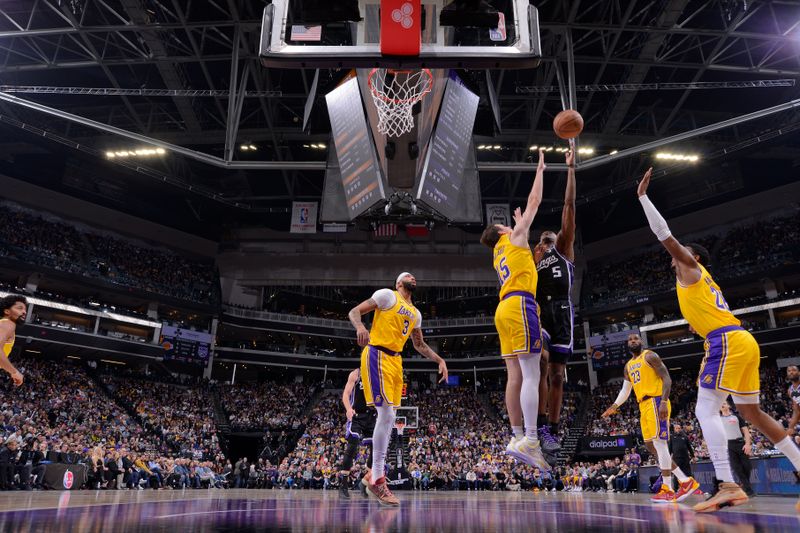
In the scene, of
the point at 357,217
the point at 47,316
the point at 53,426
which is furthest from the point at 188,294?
the point at 357,217

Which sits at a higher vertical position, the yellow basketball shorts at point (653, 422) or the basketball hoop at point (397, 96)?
the basketball hoop at point (397, 96)

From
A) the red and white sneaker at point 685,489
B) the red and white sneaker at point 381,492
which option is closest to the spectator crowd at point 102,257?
the red and white sneaker at point 381,492

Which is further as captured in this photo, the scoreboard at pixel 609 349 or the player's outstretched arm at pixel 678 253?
the scoreboard at pixel 609 349

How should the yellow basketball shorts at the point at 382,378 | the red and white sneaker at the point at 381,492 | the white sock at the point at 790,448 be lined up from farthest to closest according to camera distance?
the yellow basketball shorts at the point at 382,378 → the red and white sneaker at the point at 381,492 → the white sock at the point at 790,448

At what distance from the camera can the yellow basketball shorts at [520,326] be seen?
4.88 metres

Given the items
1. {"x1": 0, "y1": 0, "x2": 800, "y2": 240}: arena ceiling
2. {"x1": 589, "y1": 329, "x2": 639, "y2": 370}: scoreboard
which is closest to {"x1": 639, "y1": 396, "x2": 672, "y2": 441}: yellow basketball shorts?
{"x1": 0, "y1": 0, "x2": 800, "y2": 240}: arena ceiling

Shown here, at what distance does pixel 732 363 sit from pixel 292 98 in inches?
867

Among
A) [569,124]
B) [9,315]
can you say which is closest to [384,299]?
[569,124]

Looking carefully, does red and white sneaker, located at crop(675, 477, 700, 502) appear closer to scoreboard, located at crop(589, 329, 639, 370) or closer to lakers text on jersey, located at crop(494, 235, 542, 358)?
lakers text on jersey, located at crop(494, 235, 542, 358)

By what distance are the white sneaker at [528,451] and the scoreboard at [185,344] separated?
99.2 ft

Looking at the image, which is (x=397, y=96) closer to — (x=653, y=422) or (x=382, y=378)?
(x=382, y=378)

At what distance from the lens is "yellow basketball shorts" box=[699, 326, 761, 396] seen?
4.64 metres

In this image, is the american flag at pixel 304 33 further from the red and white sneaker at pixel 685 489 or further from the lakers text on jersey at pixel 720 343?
the red and white sneaker at pixel 685 489

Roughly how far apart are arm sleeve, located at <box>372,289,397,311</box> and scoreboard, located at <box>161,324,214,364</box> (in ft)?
94.2
